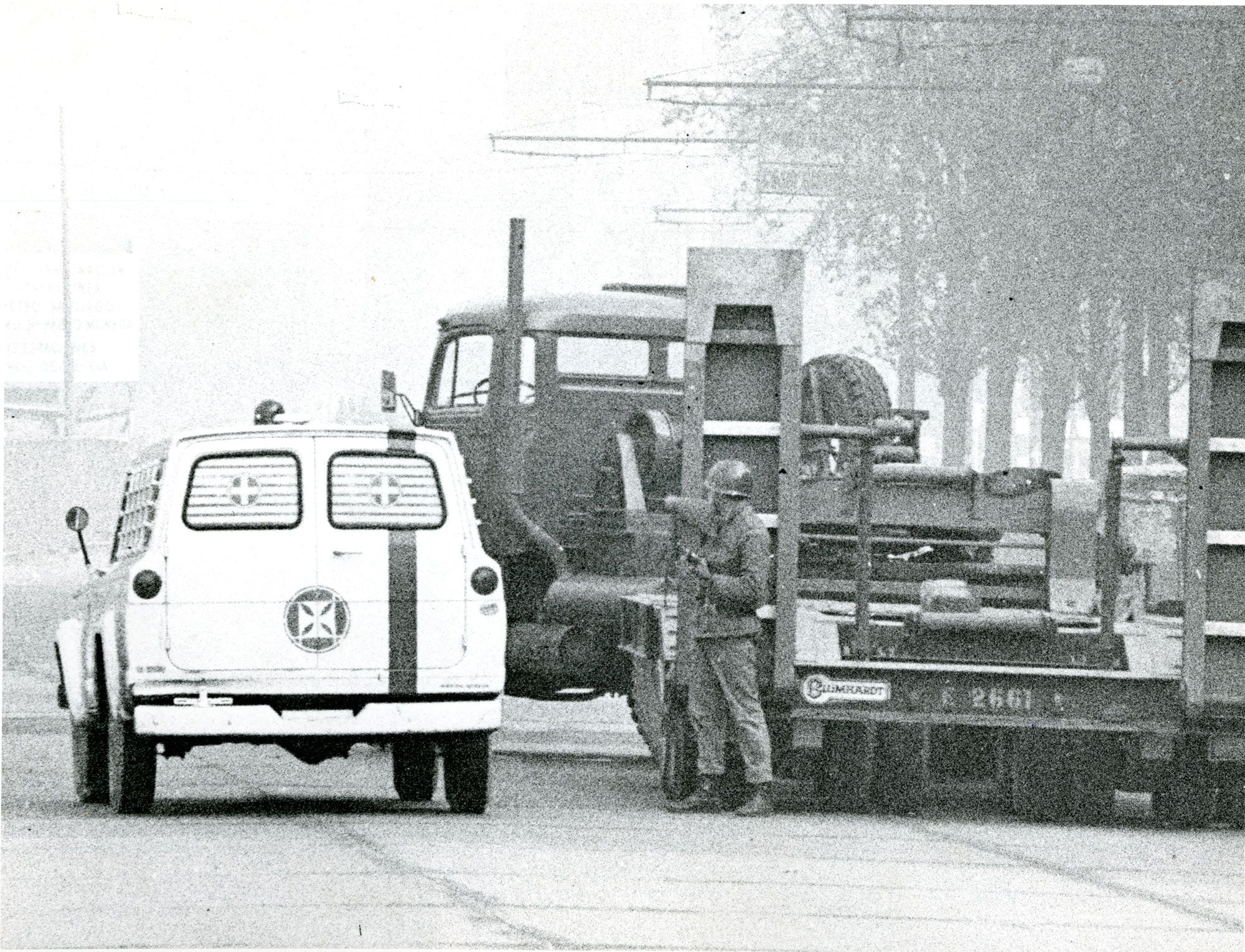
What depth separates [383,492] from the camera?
1341 cm

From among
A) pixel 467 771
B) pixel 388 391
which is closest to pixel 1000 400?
pixel 388 391

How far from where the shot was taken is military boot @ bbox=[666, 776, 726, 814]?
14.2 meters

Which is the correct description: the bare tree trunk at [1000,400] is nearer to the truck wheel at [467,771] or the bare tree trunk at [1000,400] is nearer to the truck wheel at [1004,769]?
the truck wheel at [1004,769]

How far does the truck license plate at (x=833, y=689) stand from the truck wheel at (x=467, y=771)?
1.62m

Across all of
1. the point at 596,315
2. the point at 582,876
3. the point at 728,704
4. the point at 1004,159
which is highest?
the point at 1004,159

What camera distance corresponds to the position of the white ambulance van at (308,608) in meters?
13.0

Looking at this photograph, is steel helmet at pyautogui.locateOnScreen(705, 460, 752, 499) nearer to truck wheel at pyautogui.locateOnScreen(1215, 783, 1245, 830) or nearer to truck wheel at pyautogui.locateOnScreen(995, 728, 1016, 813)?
truck wheel at pyautogui.locateOnScreen(995, 728, 1016, 813)

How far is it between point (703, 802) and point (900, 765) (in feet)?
3.51

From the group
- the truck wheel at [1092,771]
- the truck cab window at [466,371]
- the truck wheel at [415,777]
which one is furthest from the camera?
the truck cab window at [466,371]

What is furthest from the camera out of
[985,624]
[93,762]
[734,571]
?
[93,762]

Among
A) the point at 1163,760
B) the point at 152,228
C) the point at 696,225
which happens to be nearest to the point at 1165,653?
the point at 1163,760

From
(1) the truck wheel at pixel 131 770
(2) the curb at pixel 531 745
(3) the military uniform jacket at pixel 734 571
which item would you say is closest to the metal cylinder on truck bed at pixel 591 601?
(2) the curb at pixel 531 745

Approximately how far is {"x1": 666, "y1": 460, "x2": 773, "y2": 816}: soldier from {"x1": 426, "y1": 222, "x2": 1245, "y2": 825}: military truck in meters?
0.19

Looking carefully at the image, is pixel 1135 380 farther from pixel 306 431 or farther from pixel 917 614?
pixel 306 431
